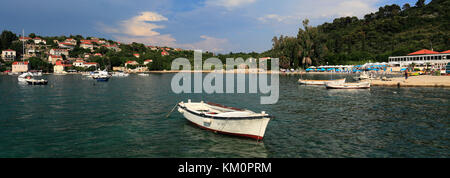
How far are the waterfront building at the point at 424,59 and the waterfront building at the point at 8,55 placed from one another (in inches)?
9447

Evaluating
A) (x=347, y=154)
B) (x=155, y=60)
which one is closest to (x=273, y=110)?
(x=347, y=154)

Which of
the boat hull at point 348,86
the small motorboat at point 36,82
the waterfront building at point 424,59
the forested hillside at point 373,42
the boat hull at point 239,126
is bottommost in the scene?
the boat hull at point 239,126

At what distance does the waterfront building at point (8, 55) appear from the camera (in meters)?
194

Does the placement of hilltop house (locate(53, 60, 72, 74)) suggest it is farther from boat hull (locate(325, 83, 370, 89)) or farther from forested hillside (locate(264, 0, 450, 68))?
boat hull (locate(325, 83, 370, 89))

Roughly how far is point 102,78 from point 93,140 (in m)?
68.7

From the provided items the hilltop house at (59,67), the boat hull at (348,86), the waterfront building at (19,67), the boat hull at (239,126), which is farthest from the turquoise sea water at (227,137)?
the waterfront building at (19,67)

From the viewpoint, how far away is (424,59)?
293 ft

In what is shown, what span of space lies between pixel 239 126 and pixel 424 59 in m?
99.3

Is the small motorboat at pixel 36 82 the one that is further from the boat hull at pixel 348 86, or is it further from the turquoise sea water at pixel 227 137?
the boat hull at pixel 348 86

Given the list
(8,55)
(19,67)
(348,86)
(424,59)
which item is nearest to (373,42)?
(424,59)

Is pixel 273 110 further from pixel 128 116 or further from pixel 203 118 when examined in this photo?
pixel 128 116

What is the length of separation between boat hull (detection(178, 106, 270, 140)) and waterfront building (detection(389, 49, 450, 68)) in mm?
87692

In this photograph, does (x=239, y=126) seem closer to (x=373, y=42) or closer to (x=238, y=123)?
(x=238, y=123)
